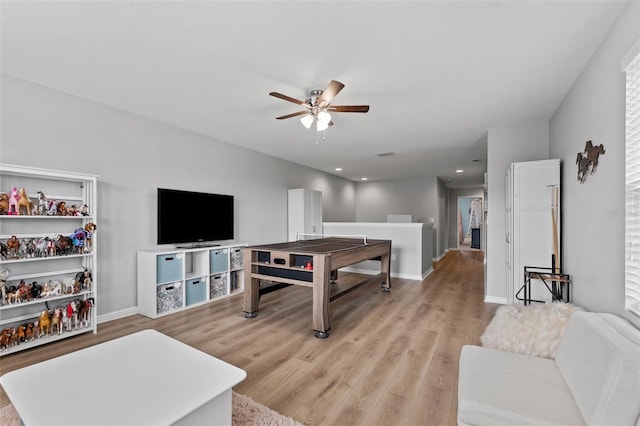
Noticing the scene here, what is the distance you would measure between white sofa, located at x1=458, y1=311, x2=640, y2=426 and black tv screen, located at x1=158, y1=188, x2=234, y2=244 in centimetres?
354

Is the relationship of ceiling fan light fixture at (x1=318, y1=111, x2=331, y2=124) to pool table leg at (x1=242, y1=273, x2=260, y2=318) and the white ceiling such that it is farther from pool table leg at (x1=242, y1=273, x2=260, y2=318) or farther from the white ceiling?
pool table leg at (x1=242, y1=273, x2=260, y2=318)

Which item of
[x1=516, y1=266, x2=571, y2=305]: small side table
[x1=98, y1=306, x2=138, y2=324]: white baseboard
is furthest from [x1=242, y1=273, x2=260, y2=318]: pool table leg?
[x1=516, y1=266, x2=571, y2=305]: small side table

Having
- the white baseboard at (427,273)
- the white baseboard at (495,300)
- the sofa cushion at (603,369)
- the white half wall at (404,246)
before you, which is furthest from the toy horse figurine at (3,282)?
the white baseboard at (427,273)

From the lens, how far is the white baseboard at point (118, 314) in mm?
3184

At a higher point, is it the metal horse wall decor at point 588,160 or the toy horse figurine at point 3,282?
the metal horse wall decor at point 588,160

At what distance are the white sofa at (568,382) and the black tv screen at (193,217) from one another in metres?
3.54

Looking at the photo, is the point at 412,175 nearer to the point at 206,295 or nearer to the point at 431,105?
the point at 431,105

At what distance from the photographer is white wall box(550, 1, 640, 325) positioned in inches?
68.8

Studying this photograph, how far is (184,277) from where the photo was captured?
144 inches

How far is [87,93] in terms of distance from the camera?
2.93 meters

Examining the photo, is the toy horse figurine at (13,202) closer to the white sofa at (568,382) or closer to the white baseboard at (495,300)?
the white sofa at (568,382)

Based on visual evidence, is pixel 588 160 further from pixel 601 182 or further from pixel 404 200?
pixel 404 200

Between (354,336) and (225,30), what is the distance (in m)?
2.73

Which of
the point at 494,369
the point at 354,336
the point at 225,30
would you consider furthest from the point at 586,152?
the point at 225,30
